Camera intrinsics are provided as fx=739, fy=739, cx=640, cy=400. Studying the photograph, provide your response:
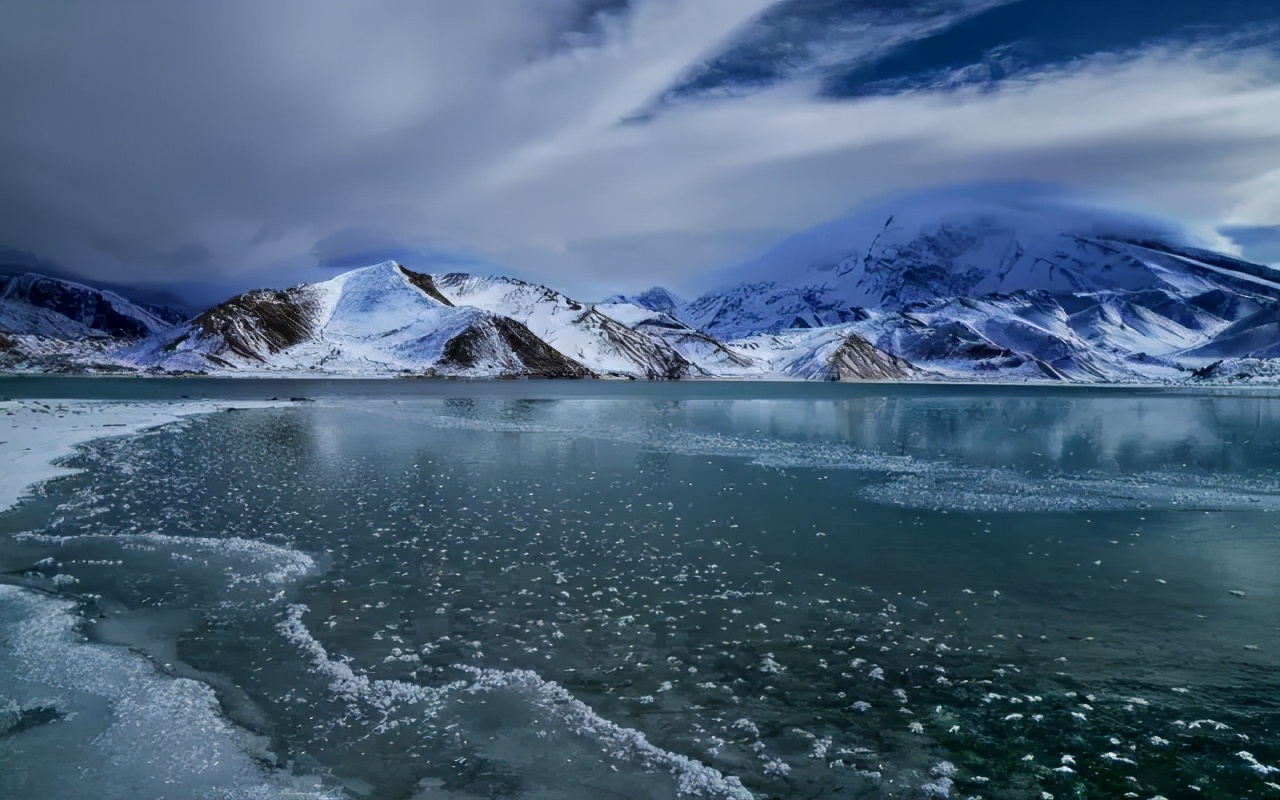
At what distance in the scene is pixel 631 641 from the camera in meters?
15.5

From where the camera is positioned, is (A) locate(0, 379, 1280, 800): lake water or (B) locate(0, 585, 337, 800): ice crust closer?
(B) locate(0, 585, 337, 800): ice crust

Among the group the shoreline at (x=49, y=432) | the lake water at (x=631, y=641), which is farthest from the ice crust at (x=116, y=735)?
the shoreline at (x=49, y=432)

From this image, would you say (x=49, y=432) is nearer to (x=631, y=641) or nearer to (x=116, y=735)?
(x=116, y=735)

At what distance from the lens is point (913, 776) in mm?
10656

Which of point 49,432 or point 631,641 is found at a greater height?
point 49,432

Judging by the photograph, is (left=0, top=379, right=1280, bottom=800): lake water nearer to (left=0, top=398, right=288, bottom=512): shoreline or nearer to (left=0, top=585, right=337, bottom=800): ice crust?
(left=0, top=585, right=337, bottom=800): ice crust

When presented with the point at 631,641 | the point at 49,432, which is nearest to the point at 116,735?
the point at 631,641

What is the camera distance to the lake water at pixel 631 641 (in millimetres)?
10766

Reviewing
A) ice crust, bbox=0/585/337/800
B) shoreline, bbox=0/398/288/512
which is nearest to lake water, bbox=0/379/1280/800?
ice crust, bbox=0/585/337/800

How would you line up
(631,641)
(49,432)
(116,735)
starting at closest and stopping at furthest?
(116,735) → (631,641) → (49,432)

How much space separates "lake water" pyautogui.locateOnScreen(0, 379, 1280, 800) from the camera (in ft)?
35.3

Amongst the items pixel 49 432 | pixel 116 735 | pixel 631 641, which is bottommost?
pixel 116 735

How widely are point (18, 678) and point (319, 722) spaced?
5.92 metres

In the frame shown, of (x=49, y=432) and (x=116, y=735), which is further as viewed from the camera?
(x=49, y=432)
